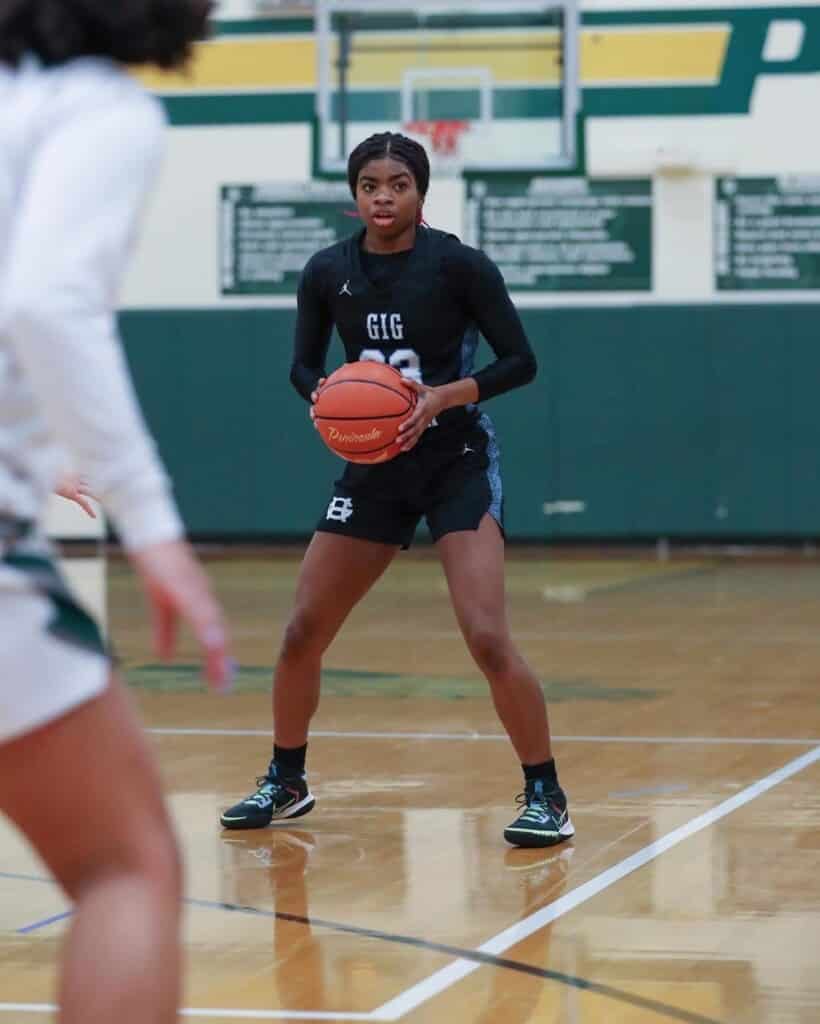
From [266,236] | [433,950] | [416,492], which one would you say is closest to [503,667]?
[416,492]

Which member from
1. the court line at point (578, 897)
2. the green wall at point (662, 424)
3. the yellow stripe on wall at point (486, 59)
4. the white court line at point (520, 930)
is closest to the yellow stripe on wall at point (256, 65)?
the yellow stripe on wall at point (486, 59)

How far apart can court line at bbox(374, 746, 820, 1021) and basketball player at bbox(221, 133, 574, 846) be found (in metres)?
0.32

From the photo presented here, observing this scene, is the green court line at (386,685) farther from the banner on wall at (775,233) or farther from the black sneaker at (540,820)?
the banner on wall at (775,233)

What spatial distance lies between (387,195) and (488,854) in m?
1.79

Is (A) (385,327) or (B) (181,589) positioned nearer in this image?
(B) (181,589)

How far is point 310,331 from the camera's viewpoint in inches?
235

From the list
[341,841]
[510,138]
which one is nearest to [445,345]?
[341,841]

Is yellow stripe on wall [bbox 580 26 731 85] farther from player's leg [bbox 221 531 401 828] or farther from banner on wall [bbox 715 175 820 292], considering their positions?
player's leg [bbox 221 531 401 828]

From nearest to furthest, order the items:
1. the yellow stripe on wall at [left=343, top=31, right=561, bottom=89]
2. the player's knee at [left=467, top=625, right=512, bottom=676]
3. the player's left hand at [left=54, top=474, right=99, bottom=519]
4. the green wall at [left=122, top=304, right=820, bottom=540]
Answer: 1. the player's left hand at [left=54, top=474, right=99, bottom=519]
2. the player's knee at [left=467, top=625, right=512, bottom=676]
3. the yellow stripe on wall at [left=343, top=31, right=561, bottom=89]
4. the green wall at [left=122, top=304, right=820, bottom=540]

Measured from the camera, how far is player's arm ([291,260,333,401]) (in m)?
5.90

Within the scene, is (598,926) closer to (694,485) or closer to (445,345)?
(445,345)

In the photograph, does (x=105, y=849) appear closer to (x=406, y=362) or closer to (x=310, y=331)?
(x=406, y=362)

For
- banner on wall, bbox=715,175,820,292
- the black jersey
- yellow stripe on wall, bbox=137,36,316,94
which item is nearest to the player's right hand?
the black jersey

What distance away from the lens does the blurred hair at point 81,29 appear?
2486mm
